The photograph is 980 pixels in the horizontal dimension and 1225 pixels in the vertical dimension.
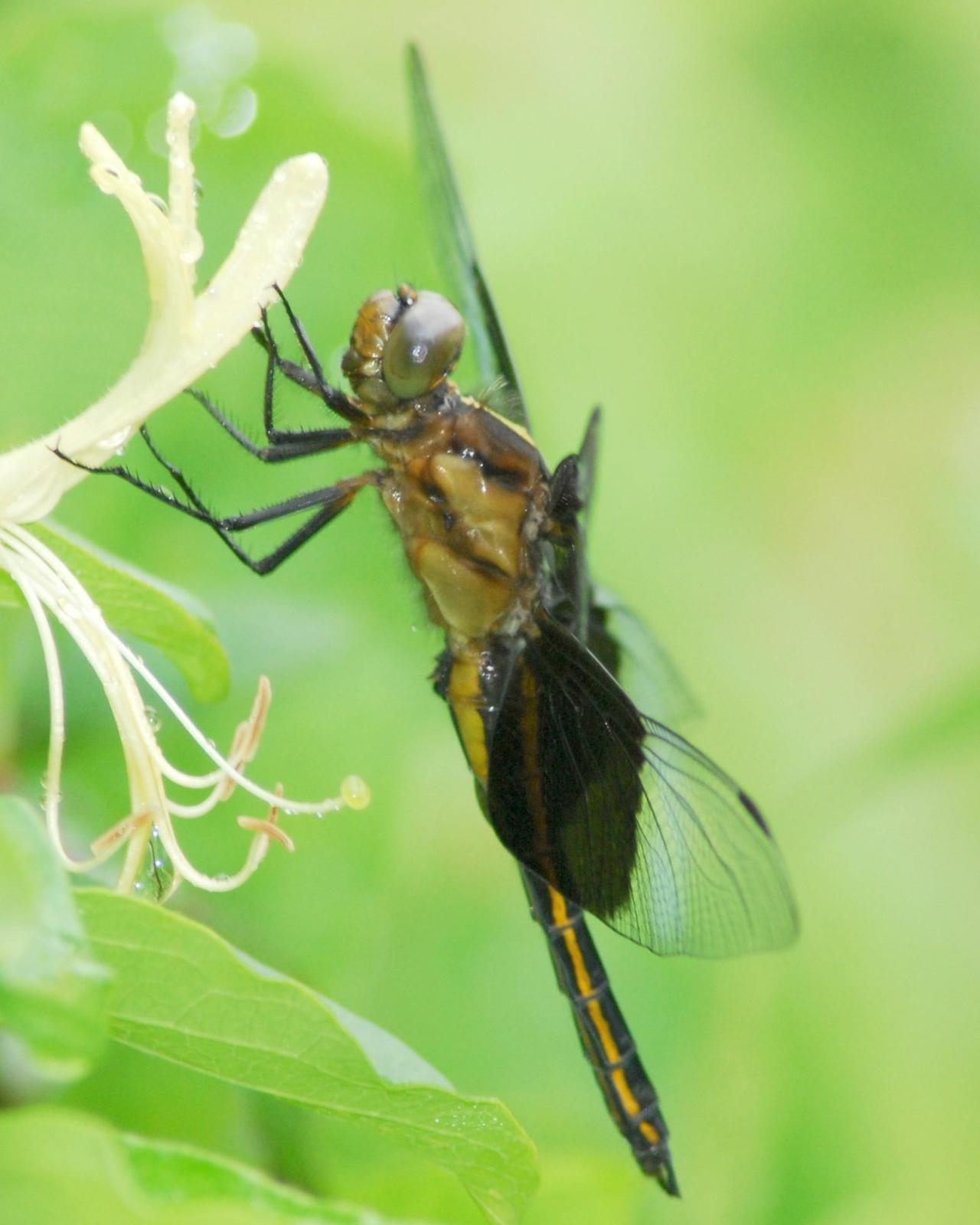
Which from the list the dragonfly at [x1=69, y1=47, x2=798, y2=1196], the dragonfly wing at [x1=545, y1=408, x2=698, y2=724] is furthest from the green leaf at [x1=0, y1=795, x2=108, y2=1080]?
the dragonfly wing at [x1=545, y1=408, x2=698, y2=724]

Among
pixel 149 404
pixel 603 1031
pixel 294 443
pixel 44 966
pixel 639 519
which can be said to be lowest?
pixel 603 1031

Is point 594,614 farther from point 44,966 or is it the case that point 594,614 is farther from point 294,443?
point 44,966

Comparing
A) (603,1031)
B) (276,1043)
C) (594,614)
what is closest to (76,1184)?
(276,1043)

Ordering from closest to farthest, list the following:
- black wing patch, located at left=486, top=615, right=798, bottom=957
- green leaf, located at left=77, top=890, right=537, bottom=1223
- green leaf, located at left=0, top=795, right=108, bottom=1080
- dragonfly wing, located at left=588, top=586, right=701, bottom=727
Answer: green leaf, located at left=0, top=795, right=108, bottom=1080
green leaf, located at left=77, top=890, right=537, bottom=1223
black wing patch, located at left=486, top=615, right=798, bottom=957
dragonfly wing, located at left=588, top=586, right=701, bottom=727

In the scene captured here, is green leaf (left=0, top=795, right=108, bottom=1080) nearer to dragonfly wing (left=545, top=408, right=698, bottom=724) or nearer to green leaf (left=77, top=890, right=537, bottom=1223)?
green leaf (left=77, top=890, right=537, bottom=1223)

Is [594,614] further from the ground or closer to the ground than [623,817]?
further from the ground

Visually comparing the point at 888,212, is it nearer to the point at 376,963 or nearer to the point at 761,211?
the point at 761,211
